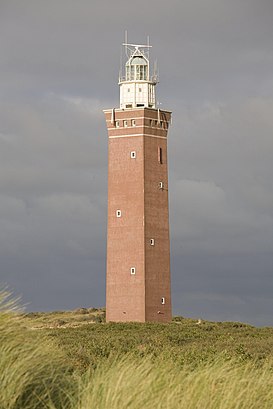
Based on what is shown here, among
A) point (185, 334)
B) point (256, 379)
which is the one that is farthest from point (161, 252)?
point (256, 379)

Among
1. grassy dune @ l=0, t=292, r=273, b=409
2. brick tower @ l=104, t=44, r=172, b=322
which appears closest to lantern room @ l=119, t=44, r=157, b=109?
brick tower @ l=104, t=44, r=172, b=322

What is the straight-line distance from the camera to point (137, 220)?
53.6m

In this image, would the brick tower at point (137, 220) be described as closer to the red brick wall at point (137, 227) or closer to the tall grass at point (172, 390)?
the red brick wall at point (137, 227)

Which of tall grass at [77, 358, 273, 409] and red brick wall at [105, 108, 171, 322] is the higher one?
red brick wall at [105, 108, 171, 322]

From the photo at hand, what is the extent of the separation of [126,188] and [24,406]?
42.4m

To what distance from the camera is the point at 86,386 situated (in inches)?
507

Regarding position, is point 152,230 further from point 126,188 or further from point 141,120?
point 141,120

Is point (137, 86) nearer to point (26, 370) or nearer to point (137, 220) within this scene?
point (137, 220)

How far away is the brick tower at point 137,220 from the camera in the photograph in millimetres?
53250

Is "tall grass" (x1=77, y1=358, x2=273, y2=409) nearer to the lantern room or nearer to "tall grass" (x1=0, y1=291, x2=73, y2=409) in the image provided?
"tall grass" (x1=0, y1=291, x2=73, y2=409)

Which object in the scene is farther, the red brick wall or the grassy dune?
the red brick wall

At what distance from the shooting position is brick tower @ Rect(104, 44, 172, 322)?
53250mm

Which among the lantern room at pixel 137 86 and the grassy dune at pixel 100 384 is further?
the lantern room at pixel 137 86

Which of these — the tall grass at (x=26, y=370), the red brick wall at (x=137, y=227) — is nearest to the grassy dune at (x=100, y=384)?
the tall grass at (x=26, y=370)
